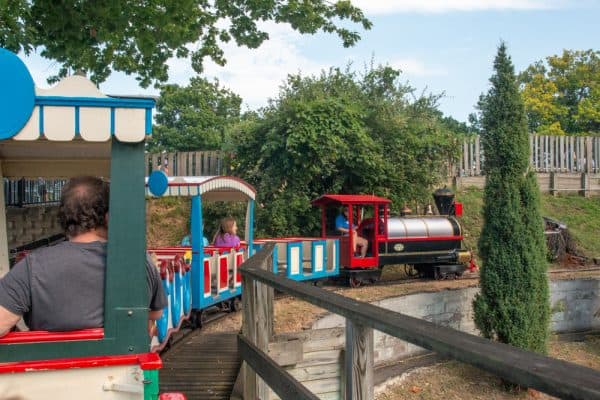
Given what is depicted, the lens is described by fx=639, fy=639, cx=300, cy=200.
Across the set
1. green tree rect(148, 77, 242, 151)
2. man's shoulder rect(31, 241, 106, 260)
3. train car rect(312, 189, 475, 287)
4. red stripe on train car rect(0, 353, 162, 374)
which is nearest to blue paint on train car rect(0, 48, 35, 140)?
man's shoulder rect(31, 241, 106, 260)

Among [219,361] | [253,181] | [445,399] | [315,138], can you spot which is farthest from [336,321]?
[253,181]

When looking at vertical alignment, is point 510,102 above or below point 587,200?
above

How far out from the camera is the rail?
1.36 metres

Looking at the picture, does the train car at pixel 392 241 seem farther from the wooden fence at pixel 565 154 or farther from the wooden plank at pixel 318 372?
the wooden fence at pixel 565 154

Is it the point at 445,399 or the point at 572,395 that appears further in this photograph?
the point at 445,399

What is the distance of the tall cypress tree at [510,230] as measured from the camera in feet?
40.4

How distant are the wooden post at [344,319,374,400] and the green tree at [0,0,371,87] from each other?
20.6ft

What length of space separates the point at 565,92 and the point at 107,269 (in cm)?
4328

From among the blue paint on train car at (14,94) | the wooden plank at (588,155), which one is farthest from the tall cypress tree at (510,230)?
the wooden plank at (588,155)

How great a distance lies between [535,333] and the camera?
484 inches

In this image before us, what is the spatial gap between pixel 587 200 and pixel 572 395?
25.0 m

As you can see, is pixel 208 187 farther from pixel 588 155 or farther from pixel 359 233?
pixel 588 155

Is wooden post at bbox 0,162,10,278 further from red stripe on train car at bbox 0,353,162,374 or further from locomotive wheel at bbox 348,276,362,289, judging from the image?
locomotive wheel at bbox 348,276,362,289

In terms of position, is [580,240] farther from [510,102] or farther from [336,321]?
[336,321]
